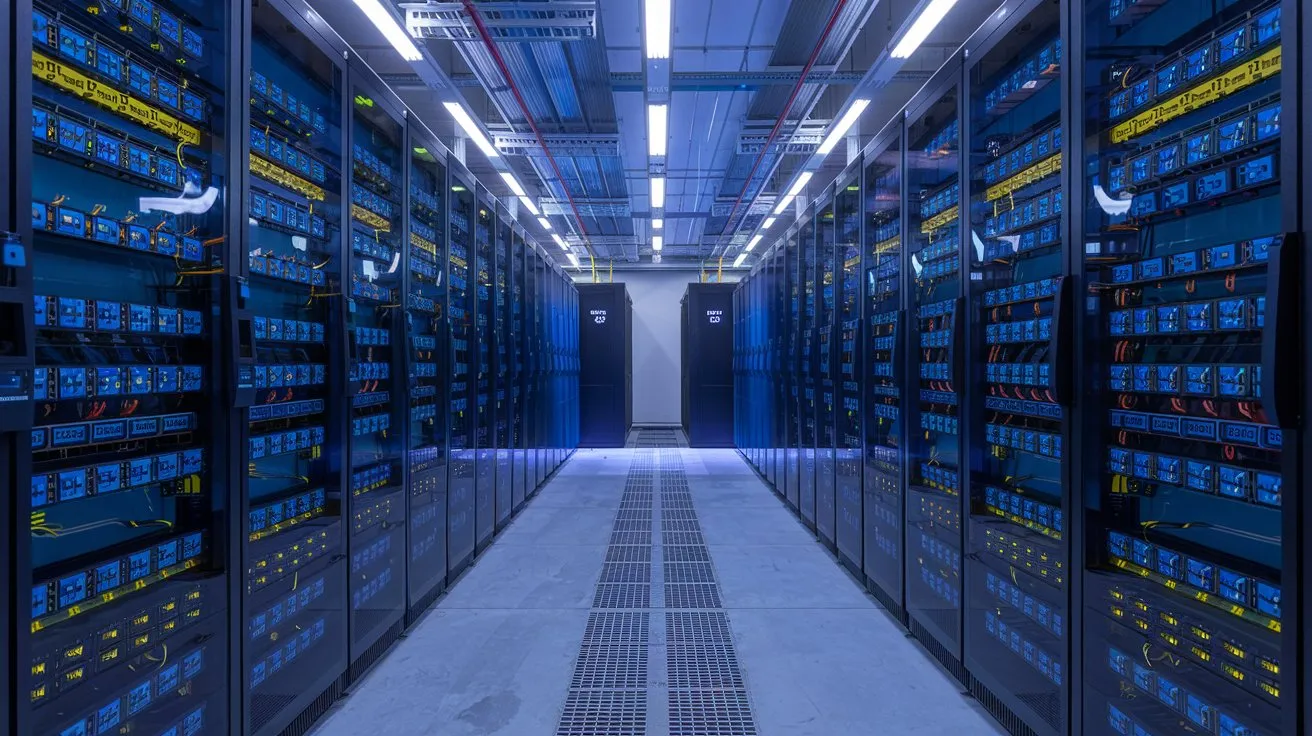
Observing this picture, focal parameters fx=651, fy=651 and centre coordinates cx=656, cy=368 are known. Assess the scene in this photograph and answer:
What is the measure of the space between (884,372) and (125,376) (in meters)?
3.56

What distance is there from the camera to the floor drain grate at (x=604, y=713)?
254cm

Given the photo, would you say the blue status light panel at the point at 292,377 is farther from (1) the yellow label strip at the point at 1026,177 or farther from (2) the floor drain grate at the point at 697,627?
(1) the yellow label strip at the point at 1026,177

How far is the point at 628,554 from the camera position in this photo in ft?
16.5

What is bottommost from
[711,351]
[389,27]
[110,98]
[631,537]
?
[631,537]

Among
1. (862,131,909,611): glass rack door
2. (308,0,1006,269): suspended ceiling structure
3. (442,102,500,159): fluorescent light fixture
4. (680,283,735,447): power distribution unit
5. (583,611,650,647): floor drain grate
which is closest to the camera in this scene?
(583,611,650,647): floor drain grate

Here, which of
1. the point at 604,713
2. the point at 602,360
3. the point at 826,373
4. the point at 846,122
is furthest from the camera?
the point at 602,360

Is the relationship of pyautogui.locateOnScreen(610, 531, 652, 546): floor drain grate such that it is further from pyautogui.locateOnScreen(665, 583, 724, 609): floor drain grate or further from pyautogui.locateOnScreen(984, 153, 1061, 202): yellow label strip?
pyautogui.locateOnScreen(984, 153, 1061, 202): yellow label strip

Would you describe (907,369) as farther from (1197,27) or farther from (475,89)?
(475,89)

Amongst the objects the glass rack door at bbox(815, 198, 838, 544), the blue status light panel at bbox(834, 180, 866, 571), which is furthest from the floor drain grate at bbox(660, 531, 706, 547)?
the blue status light panel at bbox(834, 180, 866, 571)

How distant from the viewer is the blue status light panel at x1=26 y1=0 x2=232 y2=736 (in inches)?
62.2

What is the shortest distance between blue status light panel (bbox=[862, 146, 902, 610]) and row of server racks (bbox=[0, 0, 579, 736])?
2719 mm

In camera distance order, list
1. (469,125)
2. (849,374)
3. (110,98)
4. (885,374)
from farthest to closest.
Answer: (469,125)
(849,374)
(885,374)
(110,98)

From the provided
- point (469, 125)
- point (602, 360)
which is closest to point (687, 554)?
point (469, 125)

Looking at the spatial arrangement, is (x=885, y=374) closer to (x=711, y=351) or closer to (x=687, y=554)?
(x=687, y=554)
